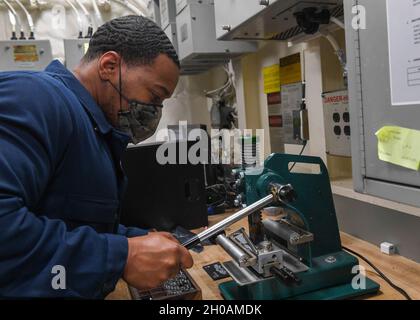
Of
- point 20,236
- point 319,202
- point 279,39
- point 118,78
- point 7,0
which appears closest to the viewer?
point 20,236

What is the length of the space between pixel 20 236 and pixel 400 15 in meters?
0.79

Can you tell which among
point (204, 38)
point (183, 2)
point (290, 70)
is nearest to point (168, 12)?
point (183, 2)

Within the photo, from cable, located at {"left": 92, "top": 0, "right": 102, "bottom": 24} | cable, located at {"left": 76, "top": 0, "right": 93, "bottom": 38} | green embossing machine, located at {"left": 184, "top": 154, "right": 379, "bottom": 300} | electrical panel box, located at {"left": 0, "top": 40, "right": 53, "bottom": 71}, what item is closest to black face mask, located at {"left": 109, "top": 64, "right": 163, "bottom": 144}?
green embossing machine, located at {"left": 184, "top": 154, "right": 379, "bottom": 300}

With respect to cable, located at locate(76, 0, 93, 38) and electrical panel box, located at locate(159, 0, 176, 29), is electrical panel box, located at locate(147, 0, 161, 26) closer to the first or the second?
electrical panel box, located at locate(159, 0, 176, 29)

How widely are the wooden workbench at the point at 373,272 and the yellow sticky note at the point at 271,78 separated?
0.86 m

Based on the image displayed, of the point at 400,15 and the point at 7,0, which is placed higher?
the point at 7,0

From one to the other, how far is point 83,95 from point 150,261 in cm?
41

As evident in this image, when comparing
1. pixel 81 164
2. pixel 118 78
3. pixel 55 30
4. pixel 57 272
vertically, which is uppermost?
pixel 55 30

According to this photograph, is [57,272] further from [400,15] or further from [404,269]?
[404,269]

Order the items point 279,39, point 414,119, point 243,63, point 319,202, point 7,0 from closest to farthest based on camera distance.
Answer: point 414,119 < point 319,202 < point 279,39 < point 243,63 < point 7,0

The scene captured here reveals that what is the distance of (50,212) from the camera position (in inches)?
29.1

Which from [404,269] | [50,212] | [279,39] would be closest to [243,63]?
[279,39]

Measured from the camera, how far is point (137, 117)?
94 cm

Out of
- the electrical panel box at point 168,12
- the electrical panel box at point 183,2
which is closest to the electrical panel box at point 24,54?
the electrical panel box at point 168,12
